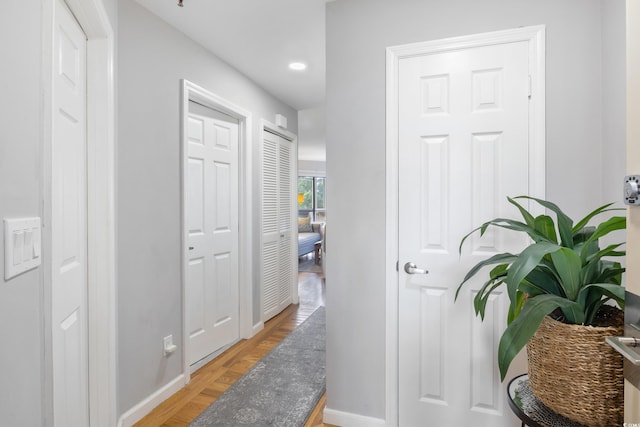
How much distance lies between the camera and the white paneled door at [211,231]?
2537mm

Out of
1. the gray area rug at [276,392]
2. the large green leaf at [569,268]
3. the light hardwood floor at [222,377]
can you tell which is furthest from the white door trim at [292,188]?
the large green leaf at [569,268]

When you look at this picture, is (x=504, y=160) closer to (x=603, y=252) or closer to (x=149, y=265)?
(x=603, y=252)

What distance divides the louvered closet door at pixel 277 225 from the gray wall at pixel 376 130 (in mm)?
1691

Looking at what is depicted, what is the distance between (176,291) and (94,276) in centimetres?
74

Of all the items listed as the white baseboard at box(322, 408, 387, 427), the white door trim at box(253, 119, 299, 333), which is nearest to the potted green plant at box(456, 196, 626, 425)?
the white baseboard at box(322, 408, 387, 427)

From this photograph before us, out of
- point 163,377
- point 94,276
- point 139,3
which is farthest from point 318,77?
point 163,377

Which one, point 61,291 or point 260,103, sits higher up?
point 260,103

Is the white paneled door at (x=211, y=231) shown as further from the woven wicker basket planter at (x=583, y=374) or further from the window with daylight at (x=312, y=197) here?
the window with daylight at (x=312, y=197)

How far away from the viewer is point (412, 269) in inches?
69.4

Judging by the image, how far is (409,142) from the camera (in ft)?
5.81

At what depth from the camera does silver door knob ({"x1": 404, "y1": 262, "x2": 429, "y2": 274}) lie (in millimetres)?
1748

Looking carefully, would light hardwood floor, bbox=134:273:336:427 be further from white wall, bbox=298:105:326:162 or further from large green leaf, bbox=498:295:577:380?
white wall, bbox=298:105:326:162

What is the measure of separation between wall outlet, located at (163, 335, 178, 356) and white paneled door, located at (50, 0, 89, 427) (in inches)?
23.7

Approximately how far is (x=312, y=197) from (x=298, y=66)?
700 cm
